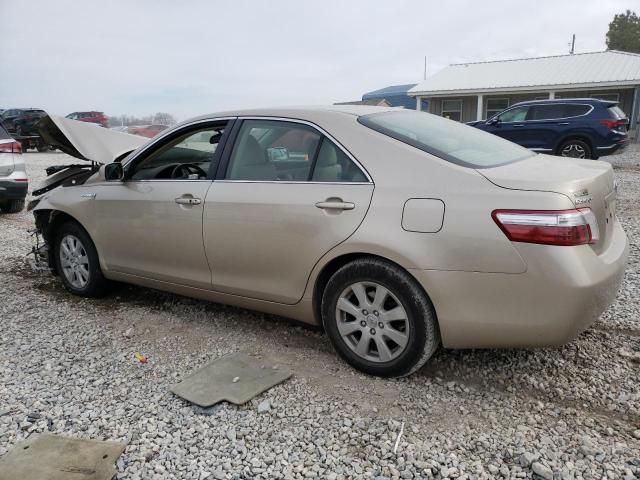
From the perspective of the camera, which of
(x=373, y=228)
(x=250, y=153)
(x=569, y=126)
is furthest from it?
(x=569, y=126)

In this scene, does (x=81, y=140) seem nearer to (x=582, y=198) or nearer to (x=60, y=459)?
(x=60, y=459)

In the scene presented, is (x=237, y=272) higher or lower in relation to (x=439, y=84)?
lower

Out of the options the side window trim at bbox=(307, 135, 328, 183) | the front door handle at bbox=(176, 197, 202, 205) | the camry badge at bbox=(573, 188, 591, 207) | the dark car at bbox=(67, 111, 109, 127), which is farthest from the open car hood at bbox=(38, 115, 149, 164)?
the dark car at bbox=(67, 111, 109, 127)

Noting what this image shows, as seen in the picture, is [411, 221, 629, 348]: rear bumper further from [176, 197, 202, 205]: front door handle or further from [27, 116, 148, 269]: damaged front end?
[27, 116, 148, 269]: damaged front end

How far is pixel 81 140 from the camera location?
4695 millimetres

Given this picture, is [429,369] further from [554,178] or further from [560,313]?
[554,178]

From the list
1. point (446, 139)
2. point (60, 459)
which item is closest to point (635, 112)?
point (446, 139)

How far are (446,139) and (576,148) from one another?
1160 cm

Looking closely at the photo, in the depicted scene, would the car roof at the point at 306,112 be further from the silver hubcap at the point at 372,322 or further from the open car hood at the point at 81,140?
the open car hood at the point at 81,140

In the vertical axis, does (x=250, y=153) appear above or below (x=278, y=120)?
below

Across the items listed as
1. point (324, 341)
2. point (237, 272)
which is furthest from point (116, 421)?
point (324, 341)

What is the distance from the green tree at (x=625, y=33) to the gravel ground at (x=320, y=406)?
4507cm

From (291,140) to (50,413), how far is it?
6.92 ft

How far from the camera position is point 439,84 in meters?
25.1
